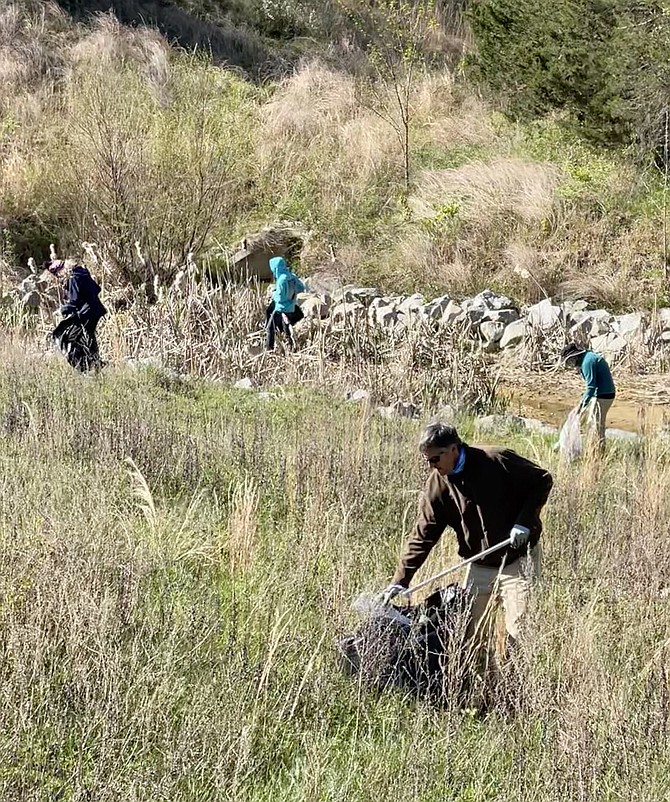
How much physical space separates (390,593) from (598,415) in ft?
13.8

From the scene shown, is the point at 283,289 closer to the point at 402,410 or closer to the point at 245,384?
the point at 245,384

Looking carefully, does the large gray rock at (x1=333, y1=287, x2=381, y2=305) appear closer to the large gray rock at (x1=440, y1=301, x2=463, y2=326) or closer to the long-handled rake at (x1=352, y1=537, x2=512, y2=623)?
the large gray rock at (x1=440, y1=301, x2=463, y2=326)

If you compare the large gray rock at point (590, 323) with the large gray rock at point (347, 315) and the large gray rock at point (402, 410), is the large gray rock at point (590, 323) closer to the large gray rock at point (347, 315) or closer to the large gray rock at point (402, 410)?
the large gray rock at point (347, 315)

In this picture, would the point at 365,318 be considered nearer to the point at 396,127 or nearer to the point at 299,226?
the point at 299,226

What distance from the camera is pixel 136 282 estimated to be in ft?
48.8

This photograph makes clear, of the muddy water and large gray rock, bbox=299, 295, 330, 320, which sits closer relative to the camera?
the muddy water

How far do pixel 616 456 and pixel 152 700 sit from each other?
18.0 ft

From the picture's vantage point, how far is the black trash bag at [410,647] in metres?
4.14

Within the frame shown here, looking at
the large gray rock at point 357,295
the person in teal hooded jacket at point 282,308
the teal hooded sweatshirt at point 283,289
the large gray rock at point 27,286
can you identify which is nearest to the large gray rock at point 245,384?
the person in teal hooded jacket at point 282,308

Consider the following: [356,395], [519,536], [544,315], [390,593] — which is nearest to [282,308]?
[356,395]

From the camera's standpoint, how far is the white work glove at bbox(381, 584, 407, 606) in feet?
14.7

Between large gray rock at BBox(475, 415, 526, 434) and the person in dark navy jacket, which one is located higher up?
the person in dark navy jacket

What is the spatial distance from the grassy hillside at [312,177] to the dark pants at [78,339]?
13.6ft

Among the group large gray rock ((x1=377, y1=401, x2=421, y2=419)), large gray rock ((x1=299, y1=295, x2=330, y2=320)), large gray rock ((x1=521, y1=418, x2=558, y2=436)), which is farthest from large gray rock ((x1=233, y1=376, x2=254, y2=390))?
large gray rock ((x1=299, y1=295, x2=330, y2=320))
